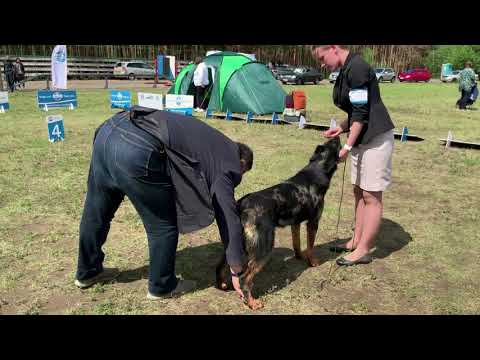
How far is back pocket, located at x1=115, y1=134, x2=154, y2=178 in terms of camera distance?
108 inches

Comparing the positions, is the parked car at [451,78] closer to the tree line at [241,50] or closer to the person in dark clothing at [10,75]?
the tree line at [241,50]

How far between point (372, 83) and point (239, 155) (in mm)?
1416

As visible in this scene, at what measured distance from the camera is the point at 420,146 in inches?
369

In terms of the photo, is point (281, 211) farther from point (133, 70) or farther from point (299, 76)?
point (299, 76)

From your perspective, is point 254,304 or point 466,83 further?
point 466,83

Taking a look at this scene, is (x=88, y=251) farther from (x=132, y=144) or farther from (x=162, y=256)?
(x=132, y=144)

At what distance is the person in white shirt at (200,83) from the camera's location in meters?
14.1

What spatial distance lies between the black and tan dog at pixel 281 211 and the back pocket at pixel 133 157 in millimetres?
890

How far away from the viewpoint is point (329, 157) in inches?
159

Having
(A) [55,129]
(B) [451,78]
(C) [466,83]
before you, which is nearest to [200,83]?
(A) [55,129]

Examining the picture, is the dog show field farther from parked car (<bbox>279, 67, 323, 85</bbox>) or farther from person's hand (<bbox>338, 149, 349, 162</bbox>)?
parked car (<bbox>279, 67, 323, 85</bbox>)

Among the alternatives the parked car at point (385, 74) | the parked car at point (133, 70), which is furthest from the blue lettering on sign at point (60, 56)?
the parked car at point (385, 74)

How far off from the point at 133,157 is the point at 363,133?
212 cm

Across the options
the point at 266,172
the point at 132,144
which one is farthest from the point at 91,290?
the point at 266,172
